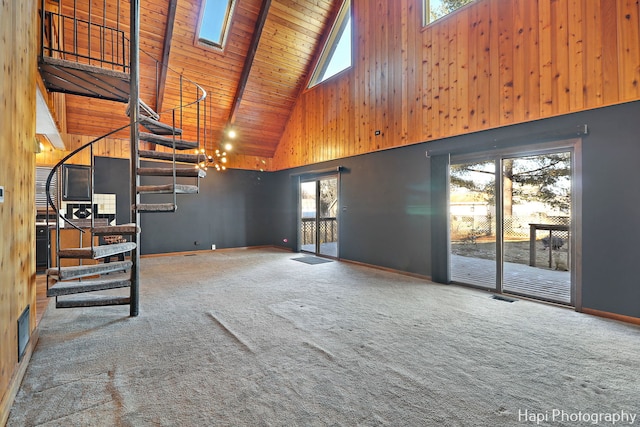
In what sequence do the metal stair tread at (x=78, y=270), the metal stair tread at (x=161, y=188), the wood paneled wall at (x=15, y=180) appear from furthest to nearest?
the metal stair tread at (x=161, y=188), the metal stair tread at (x=78, y=270), the wood paneled wall at (x=15, y=180)

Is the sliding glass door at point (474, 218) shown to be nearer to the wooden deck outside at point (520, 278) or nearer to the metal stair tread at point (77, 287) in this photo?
the wooden deck outside at point (520, 278)

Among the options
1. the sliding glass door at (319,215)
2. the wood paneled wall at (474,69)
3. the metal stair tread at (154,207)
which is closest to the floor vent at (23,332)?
the metal stair tread at (154,207)

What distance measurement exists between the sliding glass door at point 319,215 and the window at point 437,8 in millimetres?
3421

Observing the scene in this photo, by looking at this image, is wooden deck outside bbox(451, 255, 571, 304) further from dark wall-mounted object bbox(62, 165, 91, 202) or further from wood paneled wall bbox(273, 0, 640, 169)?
dark wall-mounted object bbox(62, 165, 91, 202)

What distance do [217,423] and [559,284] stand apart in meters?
4.62

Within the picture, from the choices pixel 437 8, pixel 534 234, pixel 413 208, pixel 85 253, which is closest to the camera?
pixel 85 253

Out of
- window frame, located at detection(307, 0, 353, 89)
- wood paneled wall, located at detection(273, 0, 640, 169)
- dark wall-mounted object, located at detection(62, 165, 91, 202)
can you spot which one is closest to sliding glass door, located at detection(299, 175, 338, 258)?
wood paneled wall, located at detection(273, 0, 640, 169)

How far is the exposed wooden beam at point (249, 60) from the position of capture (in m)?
6.37

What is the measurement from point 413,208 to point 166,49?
5.68 metres

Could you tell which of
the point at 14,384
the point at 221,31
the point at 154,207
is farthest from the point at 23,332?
the point at 221,31

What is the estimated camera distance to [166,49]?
6102 millimetres

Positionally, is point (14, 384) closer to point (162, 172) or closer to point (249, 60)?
point (162, 172)

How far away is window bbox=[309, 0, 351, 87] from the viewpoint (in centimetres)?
681

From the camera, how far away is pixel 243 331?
9.67 ft
